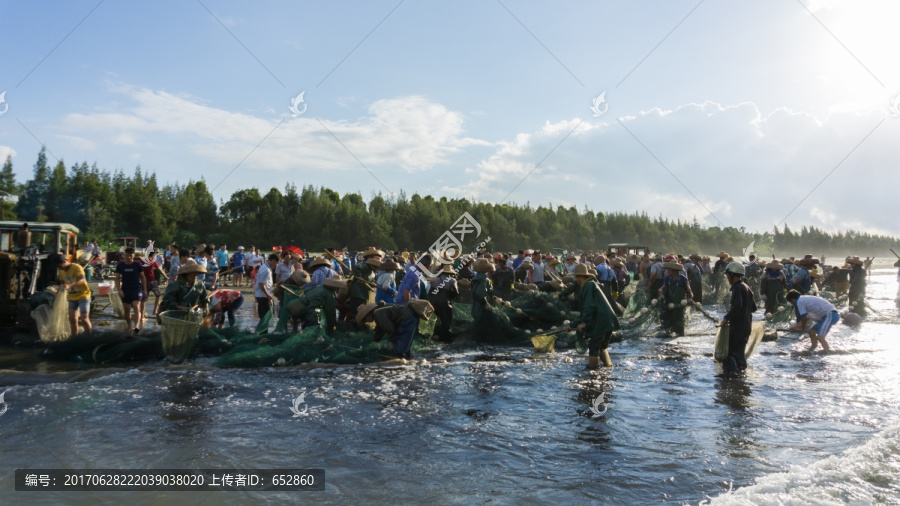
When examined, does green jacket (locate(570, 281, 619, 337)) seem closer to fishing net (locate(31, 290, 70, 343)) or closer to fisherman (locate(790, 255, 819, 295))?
fishing net (locate(31, 290, 70, 343))

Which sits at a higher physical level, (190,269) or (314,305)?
(190,269)

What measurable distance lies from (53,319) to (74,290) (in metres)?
0.60

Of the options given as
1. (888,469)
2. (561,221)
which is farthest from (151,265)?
(561,221)

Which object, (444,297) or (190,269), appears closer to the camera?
(190,269)

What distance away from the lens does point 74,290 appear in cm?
954

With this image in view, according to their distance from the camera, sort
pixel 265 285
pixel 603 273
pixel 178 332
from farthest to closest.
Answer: pixel 603 273 < pixel 265 285 < pixel 178 332

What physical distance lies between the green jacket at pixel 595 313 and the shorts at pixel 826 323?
5.01 metres

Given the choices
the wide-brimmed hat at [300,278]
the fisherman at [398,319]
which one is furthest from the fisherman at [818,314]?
the wide-brimmed hat at [300,278]

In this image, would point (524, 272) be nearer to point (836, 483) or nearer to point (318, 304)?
point (318, 304)

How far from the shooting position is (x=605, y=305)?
8.07 meters

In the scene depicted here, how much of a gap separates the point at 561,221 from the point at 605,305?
69.8 m

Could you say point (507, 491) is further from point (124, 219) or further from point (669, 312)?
point (124, 219)

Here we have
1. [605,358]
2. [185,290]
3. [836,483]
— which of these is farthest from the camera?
[605,358]

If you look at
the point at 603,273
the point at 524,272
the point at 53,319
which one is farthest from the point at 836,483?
the point at 524,272
